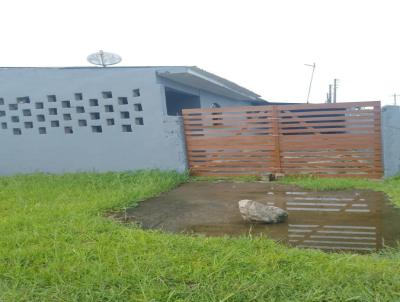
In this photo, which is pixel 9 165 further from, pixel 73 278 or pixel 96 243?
pixel 73 278

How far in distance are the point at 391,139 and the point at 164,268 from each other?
213 inches

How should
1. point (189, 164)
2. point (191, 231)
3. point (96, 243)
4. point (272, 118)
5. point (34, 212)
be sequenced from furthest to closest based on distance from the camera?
point (189, 164) → point (272, 118) → point (34, 212) → point (191, 231) → point (96, 243)

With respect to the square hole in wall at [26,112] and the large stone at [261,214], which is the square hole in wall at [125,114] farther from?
the large stone at [261,214]

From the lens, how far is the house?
7238 mm

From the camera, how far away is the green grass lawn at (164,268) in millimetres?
2295

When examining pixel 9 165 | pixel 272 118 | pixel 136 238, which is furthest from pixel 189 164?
pixel 9 165

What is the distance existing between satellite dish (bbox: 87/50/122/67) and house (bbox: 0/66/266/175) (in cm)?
A: 106

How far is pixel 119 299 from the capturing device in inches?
90.6

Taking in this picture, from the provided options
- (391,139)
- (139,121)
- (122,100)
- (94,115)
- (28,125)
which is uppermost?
(122,100)

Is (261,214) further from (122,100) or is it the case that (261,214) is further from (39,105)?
(39,105)

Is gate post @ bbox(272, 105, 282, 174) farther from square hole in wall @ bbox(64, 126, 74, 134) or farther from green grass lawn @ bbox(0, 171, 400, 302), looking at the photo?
square hole in wall @ bbox(64, 126, 74, 134)

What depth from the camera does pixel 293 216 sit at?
432cm

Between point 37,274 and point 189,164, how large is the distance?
16.3 ft

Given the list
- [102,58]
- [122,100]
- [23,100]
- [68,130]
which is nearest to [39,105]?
[23,100]
